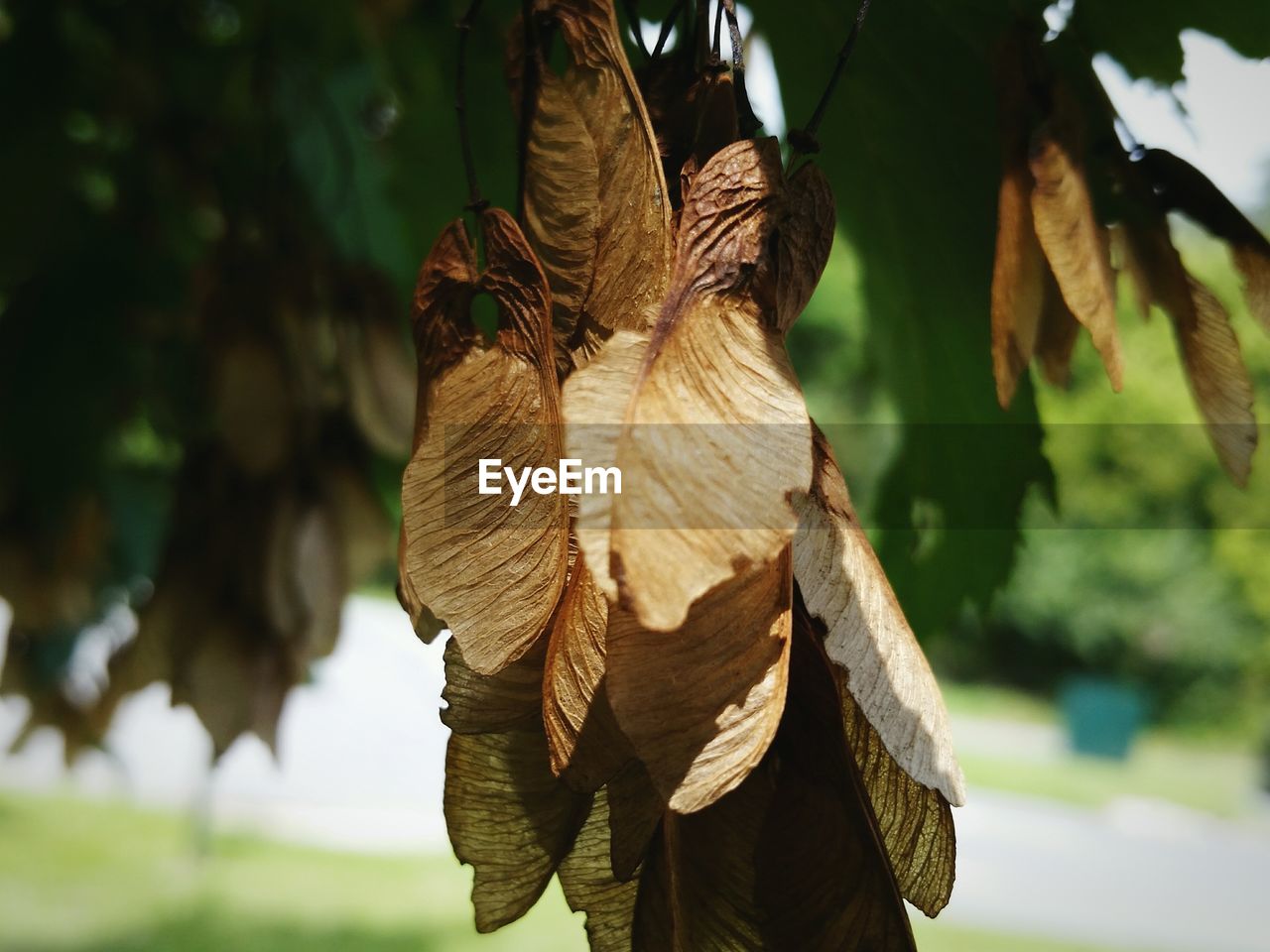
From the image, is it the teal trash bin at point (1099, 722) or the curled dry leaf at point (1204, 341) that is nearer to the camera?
the curled dry leaf at point (1204, 341)

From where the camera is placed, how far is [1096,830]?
5371 mm

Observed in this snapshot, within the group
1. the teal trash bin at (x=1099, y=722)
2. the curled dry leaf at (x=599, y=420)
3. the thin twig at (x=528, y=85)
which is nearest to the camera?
the curled dry leaf at (x=599, y=420)

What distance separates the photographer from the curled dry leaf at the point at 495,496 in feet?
0.89

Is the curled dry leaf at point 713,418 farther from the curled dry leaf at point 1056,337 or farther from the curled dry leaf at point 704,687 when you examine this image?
the curled dry leaf at point 1056,337

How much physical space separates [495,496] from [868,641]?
86 mm

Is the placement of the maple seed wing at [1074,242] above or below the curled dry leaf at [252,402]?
above

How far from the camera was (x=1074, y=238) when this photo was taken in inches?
13.9

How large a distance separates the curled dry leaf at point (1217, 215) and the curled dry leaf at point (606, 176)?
0.19 metres

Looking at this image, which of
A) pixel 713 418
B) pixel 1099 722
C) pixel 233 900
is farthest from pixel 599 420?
pixel 1099 722

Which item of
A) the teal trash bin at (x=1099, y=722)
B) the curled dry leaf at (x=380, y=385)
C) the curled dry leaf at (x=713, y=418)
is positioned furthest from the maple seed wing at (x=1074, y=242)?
the teal trash bin at (x=1099, y=722)

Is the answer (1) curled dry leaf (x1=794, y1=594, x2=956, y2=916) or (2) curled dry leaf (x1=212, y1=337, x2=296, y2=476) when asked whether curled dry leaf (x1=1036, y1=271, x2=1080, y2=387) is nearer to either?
(1) curled dry leaf (x1=794, y1=594, x2=956, y2=916)

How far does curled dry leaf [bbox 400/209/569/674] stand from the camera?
271 millimetres

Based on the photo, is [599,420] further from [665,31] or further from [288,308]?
[288,308]

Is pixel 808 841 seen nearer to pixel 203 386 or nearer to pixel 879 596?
pixel 879 596
